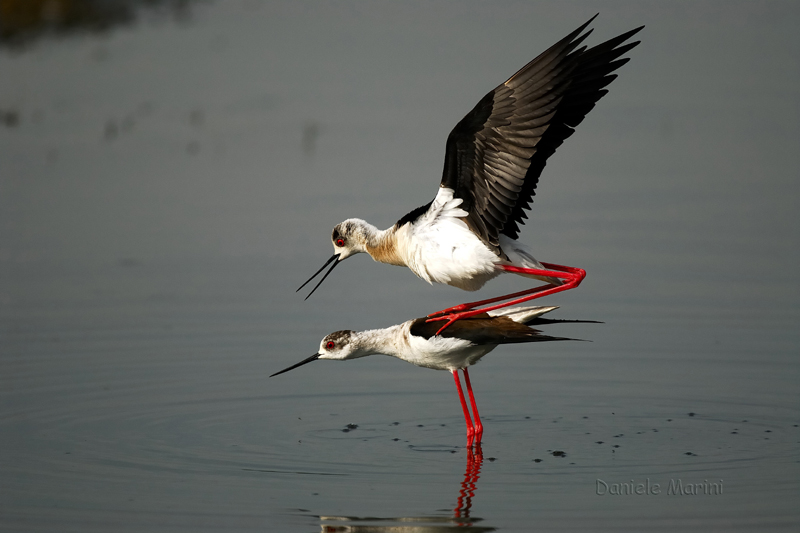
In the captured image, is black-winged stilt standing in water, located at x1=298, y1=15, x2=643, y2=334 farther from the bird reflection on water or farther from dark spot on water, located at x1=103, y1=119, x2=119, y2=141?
dark spot on water, located at x1=103, y1=119, x2=119, y2=141

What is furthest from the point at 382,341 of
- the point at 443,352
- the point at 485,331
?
the point at 485,331

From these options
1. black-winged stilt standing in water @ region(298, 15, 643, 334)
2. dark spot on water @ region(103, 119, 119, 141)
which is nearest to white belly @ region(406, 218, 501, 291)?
black-winged stilt standing in water @ region(298, 15, 643, 334)

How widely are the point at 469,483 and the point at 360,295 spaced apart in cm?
373

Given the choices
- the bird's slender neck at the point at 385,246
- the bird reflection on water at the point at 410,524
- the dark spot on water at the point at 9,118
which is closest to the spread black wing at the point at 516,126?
the bird's slender neck at the point at 385,246

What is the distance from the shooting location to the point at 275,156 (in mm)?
13484

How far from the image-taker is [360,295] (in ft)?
32.3

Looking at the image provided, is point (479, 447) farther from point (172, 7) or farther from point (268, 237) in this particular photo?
point (172, 7)

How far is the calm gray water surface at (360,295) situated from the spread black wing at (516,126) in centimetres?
149

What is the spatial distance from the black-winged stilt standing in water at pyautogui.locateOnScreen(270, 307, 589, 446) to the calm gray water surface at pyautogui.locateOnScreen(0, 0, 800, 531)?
16.8 inches

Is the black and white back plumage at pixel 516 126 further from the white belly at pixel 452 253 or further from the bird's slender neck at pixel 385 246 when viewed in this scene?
the bird's slender neck at pixel 385 246

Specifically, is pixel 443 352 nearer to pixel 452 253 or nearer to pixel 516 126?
pixel 452 253

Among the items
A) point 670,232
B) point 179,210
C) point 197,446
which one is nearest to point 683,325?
point 670,232

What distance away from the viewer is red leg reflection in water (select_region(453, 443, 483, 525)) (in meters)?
5.82

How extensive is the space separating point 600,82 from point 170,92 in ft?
31.2
